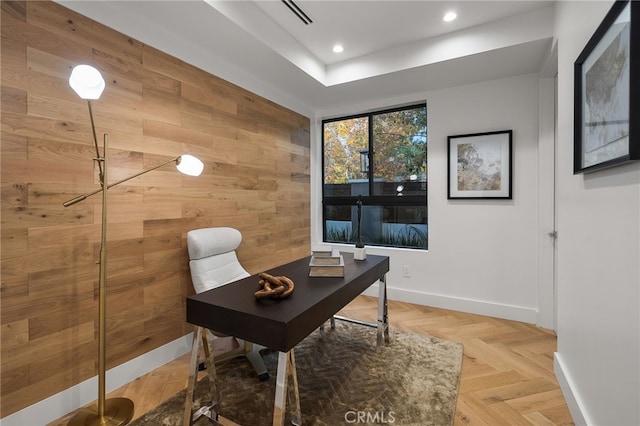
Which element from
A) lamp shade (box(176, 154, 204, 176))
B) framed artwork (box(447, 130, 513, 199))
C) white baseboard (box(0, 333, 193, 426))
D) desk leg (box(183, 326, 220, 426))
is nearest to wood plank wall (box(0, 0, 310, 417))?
white baseboard (box(0, 333, 193, 426))

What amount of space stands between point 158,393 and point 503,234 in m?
3.46

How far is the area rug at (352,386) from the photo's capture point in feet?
5.69

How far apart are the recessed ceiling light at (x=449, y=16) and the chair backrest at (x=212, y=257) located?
2633mm

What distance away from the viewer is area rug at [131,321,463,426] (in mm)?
1734

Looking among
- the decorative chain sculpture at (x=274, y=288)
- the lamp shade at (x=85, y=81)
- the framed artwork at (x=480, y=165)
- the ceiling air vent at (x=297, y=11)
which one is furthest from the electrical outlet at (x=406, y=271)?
the lamp shade at (x=85, y=81)

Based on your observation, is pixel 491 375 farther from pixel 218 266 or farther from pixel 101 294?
pixel 101 294

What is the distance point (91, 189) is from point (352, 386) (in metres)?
2.17

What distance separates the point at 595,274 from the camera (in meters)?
1.42

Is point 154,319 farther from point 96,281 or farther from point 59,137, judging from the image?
point 59,137

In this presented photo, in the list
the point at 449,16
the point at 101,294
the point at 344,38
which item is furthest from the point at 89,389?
the point at 449,16

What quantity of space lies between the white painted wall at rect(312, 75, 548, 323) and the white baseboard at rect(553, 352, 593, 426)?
1130 millimetres

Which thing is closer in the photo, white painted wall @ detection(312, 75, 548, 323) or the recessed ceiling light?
→ the recessed ceiling light

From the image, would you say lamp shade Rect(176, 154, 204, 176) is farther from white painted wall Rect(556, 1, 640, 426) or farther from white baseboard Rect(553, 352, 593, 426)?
white baseboard Rect(553, 352, 593, 426)

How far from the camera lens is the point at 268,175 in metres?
3.40
